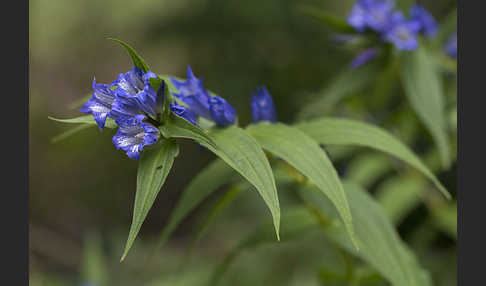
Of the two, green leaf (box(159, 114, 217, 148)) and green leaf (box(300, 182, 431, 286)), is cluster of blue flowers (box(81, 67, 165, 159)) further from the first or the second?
green leaf (box(300, 182, 431, 286))

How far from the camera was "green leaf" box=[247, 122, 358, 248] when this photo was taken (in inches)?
52.8

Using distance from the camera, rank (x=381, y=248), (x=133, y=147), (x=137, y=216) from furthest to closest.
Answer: (x=381, y=248)
(x=133, y=147)
(x=137, y=216)

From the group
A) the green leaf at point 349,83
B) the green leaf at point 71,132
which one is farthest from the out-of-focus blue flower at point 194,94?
the green leaf at point 349,83

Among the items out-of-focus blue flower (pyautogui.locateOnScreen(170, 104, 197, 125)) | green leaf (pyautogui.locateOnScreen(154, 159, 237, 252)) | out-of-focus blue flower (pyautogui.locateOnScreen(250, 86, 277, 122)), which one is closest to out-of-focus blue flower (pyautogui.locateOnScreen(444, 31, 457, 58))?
out-of-focus blue flower (pyautogui.locateOnScreen(250, 86, 277, 122))

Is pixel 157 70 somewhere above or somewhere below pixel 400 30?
below

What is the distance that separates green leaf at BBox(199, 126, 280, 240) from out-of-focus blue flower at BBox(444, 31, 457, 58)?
1827 millimetres

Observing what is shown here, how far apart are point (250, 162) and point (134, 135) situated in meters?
0.34

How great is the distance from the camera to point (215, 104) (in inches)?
60.3

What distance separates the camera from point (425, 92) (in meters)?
2.22

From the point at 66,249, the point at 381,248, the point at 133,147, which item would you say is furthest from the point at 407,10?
the point at 66,249

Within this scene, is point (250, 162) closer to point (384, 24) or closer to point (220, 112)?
point (220, 112)

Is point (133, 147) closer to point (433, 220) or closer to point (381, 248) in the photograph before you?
point (381, 248)

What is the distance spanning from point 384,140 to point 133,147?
81cm

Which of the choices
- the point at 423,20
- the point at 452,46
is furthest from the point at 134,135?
the point at 452,46
